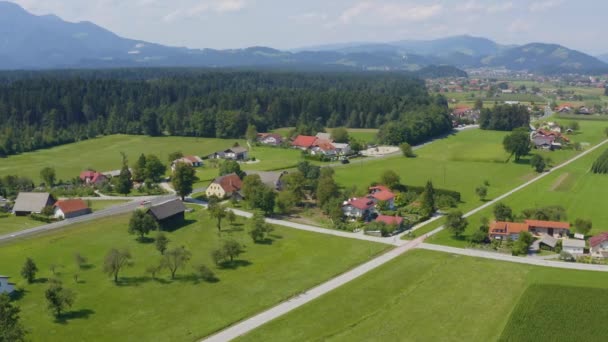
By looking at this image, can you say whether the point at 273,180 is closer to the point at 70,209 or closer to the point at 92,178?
the point at 70,209

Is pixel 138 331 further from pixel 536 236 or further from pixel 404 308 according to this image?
pixel 536 236

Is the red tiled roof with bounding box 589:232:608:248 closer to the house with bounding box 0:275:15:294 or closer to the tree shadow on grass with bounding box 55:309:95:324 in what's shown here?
the tree shadow on grass with bounding box 55:309:95:324

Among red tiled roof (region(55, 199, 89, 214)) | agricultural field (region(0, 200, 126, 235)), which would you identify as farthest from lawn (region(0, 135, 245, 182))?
red tiled roof (region(55, 199, 89, 214))

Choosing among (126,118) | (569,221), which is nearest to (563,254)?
(569,221)

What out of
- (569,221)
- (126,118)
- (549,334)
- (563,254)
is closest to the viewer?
(549,334)

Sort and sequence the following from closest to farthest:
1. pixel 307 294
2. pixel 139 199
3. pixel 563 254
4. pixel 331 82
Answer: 1. pixel 307 294
2. pixel 563 254
3. pixel 139 199
4. pixel 331 82

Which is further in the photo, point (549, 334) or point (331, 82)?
point (331, 82)

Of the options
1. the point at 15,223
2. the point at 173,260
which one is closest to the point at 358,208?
the point at 173,260
